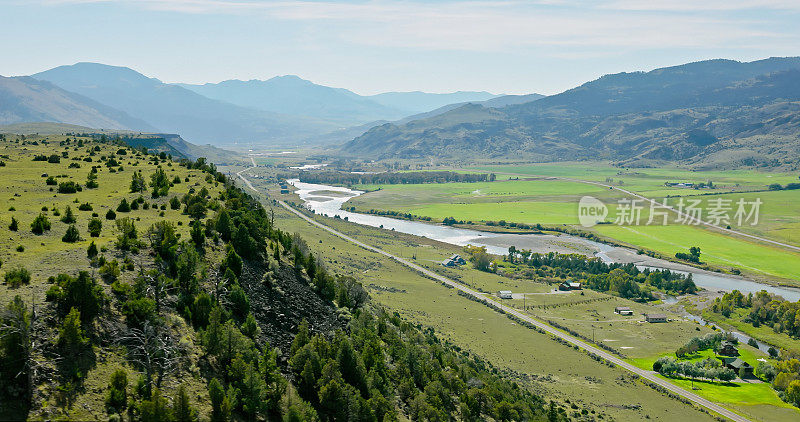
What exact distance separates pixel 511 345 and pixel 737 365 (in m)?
33.4

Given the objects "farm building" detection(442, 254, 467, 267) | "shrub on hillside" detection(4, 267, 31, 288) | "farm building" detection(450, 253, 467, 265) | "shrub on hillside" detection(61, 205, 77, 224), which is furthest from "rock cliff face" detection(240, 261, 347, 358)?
"farm building" detection(450, 253, 467, 265)

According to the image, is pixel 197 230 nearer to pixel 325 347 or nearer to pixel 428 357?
pixel 325 347

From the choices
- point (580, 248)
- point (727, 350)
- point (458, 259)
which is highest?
point (580, 248)

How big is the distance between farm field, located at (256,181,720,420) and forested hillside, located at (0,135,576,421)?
9894 millimetres

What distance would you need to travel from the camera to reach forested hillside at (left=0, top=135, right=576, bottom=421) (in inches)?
1051

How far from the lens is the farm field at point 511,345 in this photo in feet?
227

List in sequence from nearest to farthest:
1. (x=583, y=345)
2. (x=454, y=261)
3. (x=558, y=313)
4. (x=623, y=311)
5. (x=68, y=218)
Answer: (x=68, y=218) < (x=583, y=345) < (x=558, y=313) < (x=623, y=311) < (x=454, y=261)

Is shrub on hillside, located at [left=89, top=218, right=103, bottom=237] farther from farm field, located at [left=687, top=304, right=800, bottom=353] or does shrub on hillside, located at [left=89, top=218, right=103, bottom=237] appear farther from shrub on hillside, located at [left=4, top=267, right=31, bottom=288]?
farm field, located at [left=687, top=304, right=800, bottom=353]

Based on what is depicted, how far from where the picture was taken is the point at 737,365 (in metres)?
81.6

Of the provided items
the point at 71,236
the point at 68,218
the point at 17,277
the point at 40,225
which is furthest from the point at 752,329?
the point at 17,277

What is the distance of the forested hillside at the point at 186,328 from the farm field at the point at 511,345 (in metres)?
9.89

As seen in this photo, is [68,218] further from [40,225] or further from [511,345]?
[511,345]

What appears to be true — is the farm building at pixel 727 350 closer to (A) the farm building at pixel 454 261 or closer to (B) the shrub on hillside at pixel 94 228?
(A) the farm building at pixel 454 261

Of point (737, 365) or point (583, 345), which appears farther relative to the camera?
point (583, 345)
